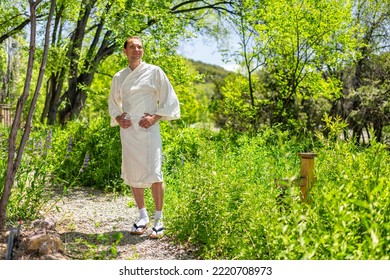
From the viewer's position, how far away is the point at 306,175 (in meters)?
3.95

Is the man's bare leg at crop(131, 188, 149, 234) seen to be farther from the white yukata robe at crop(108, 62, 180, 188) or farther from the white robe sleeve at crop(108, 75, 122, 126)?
the white robe sleeve at crop(108, 75, 122, 126)

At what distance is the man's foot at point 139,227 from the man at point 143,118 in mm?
12

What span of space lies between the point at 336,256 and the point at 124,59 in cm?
559

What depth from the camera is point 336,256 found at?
101 inches

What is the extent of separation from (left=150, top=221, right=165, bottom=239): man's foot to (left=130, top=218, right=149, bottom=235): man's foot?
17 cm

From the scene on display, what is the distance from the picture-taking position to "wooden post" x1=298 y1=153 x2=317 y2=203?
3.91 m

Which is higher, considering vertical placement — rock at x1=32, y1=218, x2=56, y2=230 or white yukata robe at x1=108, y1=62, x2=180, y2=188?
white yukata robe at x1=108, y1=62, x2=180, y2=188

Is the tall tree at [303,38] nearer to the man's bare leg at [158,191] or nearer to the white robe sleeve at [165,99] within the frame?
the white robe sleeve at [165,99]

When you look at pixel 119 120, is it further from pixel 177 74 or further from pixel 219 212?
pixel 177 74

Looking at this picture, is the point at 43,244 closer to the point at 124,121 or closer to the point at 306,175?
the point at 124,121

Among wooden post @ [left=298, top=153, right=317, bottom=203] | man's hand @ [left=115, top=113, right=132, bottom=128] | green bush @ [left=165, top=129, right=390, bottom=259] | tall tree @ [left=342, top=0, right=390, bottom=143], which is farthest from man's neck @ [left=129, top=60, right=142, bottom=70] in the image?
tall tree @ [left=342, top=0, right=390, bottom=143]

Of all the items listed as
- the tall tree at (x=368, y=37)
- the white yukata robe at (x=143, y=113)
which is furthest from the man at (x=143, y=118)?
the tall tree at (x=368, y=37)

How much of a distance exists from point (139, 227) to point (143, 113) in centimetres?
95

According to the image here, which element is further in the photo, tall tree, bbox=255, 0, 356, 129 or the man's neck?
tall tree, bbox=255, 0, 356, 129
